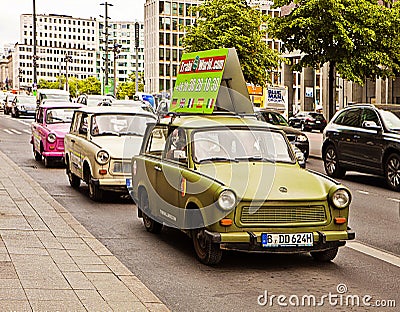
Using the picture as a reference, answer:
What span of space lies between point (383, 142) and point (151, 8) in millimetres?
129380

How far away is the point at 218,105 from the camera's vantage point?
51.0 ft

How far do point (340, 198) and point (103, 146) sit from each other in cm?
641

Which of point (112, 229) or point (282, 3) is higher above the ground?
point (282, 3)

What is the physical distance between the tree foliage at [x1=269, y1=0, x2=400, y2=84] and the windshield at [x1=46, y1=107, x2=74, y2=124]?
348 inches

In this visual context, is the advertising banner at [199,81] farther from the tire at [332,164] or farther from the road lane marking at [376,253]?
the road lane marking at [376,253]

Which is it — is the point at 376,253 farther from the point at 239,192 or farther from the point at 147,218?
the point at 147,218

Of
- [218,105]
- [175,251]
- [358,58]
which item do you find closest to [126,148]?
[218,105]

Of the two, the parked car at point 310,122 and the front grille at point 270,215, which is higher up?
the front grille at point 270,215

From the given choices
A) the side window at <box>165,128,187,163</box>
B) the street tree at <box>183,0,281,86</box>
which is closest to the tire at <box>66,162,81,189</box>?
the side window at <box>165,128,187,163</box>

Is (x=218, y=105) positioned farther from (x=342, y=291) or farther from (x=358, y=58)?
(x=358, y=58)

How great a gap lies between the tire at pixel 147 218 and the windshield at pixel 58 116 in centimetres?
1020

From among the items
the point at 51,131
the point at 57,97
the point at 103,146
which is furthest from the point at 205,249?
the point at 57,97
